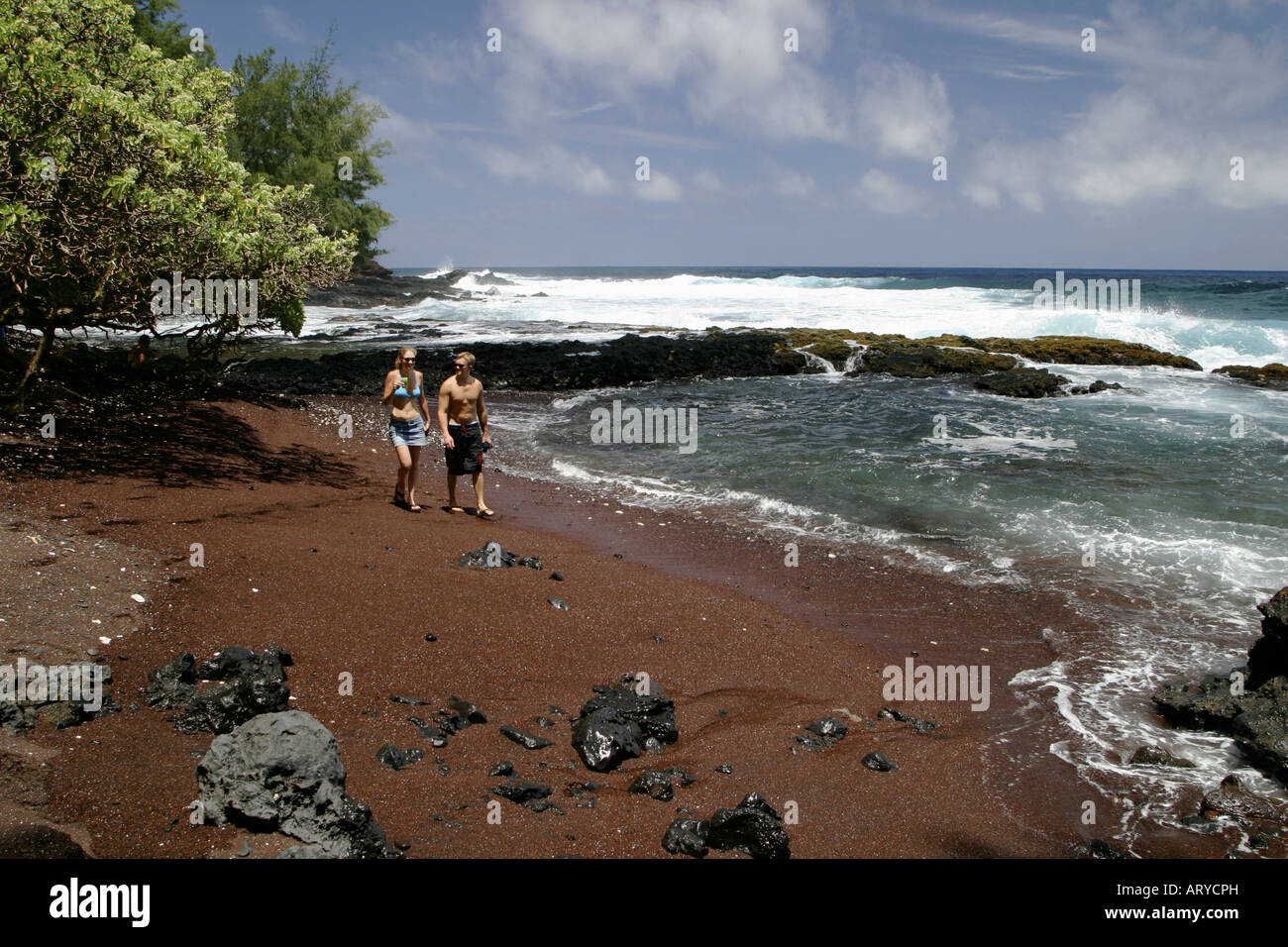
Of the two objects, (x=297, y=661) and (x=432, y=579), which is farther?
(x=432, y=579)

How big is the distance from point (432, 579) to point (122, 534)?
8.37 ft

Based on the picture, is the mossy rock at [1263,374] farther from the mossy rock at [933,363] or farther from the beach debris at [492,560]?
the beach debris at [492,560]

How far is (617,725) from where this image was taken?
Answer: 4.95m

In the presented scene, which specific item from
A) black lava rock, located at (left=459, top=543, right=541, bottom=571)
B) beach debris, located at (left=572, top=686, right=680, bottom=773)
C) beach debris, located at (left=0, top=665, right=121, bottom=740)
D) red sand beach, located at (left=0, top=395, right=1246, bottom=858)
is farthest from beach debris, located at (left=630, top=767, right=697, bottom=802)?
black lava rock, located at (left=459, top=543, right=541, bottom=571)

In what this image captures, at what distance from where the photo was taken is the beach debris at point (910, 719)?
18.7 feet

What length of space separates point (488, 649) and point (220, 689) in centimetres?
189

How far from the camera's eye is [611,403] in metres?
20.1

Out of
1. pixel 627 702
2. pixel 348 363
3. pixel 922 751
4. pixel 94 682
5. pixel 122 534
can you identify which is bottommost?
pixel 922 751

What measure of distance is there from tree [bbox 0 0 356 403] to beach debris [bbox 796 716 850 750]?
289 inches

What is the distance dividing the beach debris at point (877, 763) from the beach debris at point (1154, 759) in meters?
1.69

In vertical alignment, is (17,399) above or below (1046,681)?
above

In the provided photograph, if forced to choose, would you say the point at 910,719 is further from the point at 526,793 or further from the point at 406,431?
the point at 406,431
